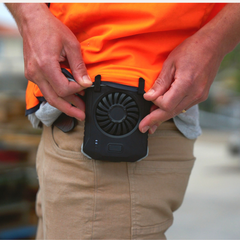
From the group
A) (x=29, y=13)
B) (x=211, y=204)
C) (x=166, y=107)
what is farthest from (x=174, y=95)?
(x=211, y=204)

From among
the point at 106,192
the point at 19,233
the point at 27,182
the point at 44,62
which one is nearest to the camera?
the point at 44,62

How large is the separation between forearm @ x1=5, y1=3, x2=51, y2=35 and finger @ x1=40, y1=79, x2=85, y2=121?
0.20m

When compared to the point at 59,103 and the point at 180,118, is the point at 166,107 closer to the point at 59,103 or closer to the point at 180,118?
the point at 180,118

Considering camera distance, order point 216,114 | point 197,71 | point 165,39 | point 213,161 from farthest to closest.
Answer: point 216,114
point 213,161
point 165,39
point 197,71

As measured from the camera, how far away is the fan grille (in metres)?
0.94

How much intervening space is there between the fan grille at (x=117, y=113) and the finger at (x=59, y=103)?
6 cm

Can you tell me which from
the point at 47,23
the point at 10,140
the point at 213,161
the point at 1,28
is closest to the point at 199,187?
the point at 213,161

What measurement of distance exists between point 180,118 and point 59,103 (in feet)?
1.40

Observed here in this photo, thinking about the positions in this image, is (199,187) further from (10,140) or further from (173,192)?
(173,192)

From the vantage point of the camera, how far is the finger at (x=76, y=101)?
3.05 feet

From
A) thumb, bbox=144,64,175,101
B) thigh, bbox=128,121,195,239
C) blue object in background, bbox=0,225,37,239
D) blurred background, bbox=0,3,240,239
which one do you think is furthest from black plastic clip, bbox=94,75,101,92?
blue object in background, bbox=0,225,37,239

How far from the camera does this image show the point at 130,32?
36.6 inches

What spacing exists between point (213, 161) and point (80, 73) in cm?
598

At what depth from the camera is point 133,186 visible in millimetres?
1012
